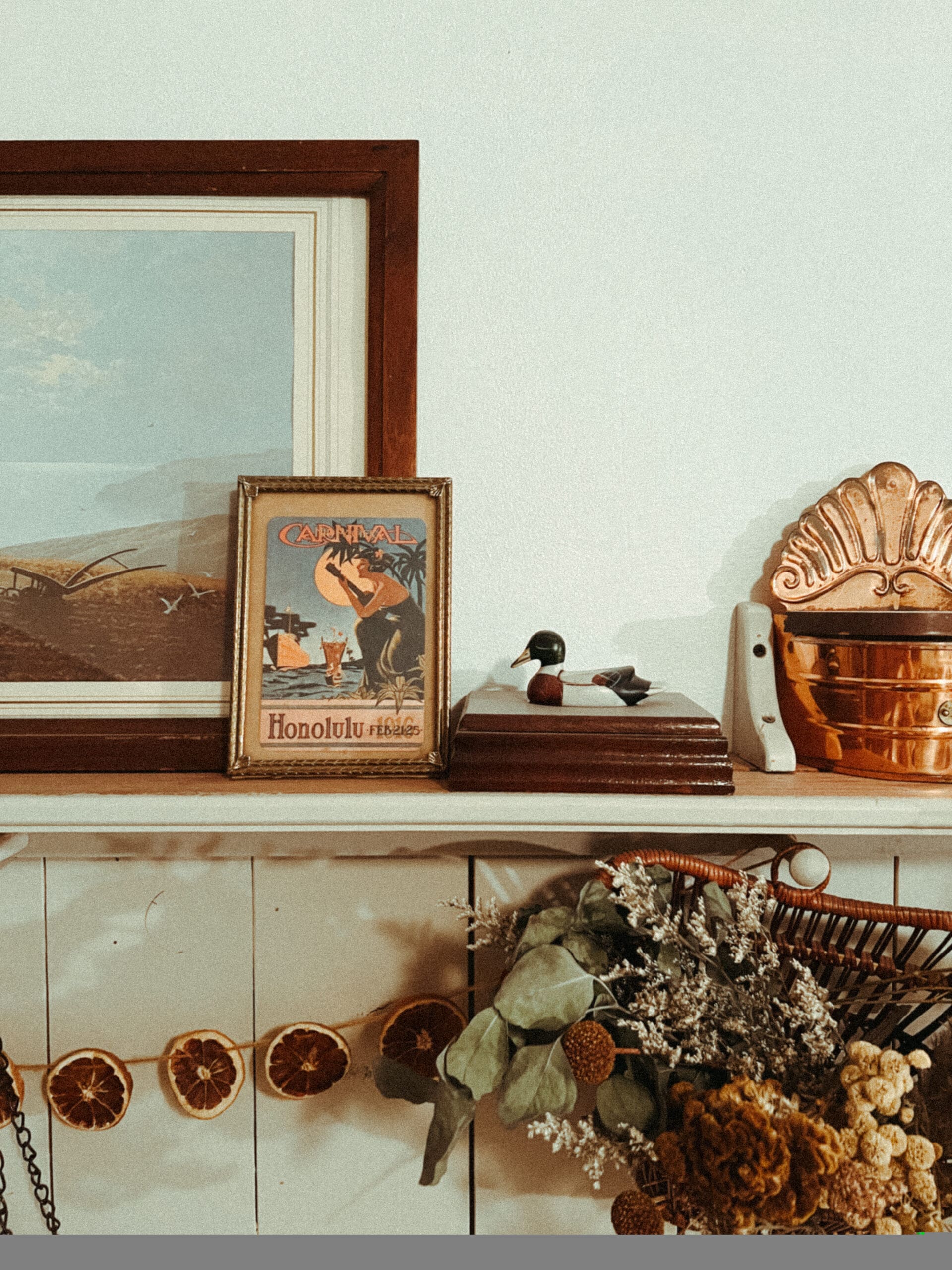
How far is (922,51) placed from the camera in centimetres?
82

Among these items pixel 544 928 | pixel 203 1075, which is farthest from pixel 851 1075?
pixel 203 1075

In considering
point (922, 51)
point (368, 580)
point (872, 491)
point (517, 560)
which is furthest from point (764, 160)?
point (368, 580)

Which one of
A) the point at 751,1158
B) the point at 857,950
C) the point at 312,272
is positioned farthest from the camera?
the point at 312,272

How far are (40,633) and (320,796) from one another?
1.09ft

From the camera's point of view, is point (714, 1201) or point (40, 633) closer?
point (714, 1201)

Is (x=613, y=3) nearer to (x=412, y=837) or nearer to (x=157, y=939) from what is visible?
(x=412, y=837)

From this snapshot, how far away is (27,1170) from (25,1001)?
6.8 inches

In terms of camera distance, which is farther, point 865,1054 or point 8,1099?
point 8,1099

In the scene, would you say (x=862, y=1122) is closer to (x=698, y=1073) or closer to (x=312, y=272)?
(x=698, y=1073)

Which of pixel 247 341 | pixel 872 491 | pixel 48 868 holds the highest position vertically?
pixel 247 341

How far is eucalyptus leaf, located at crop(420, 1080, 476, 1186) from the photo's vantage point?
0.65m

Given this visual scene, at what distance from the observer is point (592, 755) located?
26.1 inches

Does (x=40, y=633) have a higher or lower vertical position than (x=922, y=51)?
lower

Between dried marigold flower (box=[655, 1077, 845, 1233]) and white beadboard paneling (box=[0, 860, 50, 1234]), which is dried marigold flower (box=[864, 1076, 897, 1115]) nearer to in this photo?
dried marigold flower (box=[655, 1077, 845, 1233])
